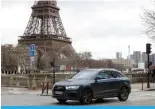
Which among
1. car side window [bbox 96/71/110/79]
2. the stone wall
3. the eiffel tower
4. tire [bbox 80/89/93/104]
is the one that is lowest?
tire [bbox 80/89/93/104]

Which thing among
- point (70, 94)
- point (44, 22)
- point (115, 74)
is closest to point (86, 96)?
point (70, 94)

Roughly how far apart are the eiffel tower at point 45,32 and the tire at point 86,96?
9622cm

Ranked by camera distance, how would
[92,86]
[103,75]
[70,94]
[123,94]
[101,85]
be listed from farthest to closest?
1. [123,94]
2. [103,75]
3. [101,85]
4. [92,86]
5. [70,94]

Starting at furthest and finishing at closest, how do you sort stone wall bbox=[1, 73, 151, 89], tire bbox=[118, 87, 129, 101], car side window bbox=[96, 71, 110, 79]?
stone wall bbox=[1, 73, 151, 89]
tire bbox=[118, 87, 129, 101]
car side window bbox=[96, 71, 110, 79]

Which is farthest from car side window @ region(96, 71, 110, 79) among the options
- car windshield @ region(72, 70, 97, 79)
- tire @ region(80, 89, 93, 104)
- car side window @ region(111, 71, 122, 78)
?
tire @ region(80, 89, 93, 104)

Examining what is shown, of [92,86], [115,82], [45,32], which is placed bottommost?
[92,86]

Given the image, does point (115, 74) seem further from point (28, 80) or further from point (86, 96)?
point (28, 80)

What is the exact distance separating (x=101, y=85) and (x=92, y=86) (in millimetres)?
715

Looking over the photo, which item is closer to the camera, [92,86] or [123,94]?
[92,86]

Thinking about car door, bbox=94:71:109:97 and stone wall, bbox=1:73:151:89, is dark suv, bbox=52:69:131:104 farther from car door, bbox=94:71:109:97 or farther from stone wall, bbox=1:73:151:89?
stone wall, bbox=1:73:151:89

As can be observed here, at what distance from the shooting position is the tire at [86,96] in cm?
1692

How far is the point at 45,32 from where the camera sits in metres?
117

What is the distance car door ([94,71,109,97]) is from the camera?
17.7m

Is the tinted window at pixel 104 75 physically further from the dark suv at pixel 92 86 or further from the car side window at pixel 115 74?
the car side window at pixel 115 74
